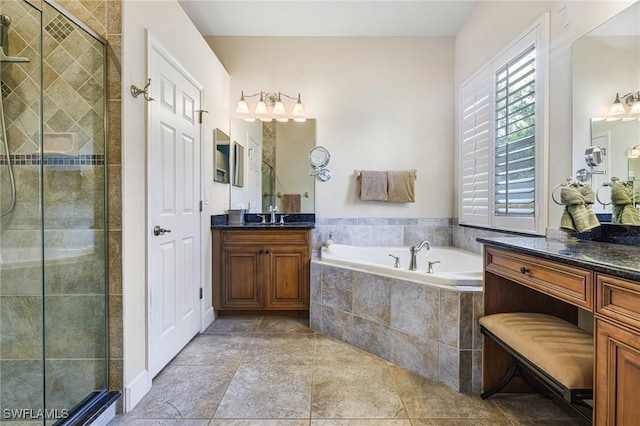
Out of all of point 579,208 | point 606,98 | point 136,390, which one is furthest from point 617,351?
point 136,390

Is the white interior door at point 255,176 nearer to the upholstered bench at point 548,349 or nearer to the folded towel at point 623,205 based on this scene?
the upholstered bench at point 548,349

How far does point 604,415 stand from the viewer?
96cm

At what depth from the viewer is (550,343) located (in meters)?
1.28

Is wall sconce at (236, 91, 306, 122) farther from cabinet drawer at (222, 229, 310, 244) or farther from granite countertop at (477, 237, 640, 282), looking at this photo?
granite countertop at (477, 237, 640, 282)

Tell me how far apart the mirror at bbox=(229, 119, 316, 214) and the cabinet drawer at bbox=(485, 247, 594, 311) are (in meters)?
1.98

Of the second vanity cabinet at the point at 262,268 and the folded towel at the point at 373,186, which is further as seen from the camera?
the folded towel at the point at 373,186

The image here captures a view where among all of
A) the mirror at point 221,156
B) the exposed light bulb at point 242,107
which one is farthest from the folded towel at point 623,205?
the exposed light bulb at point 242,107

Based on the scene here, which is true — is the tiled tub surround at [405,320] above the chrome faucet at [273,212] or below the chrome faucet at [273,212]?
below

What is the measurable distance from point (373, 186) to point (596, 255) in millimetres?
2145

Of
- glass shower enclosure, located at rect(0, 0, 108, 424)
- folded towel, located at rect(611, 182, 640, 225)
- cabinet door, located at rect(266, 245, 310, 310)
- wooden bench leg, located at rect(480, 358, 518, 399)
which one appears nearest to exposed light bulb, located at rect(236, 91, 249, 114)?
cabinet door, located at rect(266, 245, 310, 310)

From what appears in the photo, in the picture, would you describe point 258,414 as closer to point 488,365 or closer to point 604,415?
point 488,365

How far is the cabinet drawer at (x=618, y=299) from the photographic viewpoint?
865 millimetres

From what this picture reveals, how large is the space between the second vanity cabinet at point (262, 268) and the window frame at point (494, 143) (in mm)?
1534

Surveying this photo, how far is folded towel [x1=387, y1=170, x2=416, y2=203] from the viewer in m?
3.21
